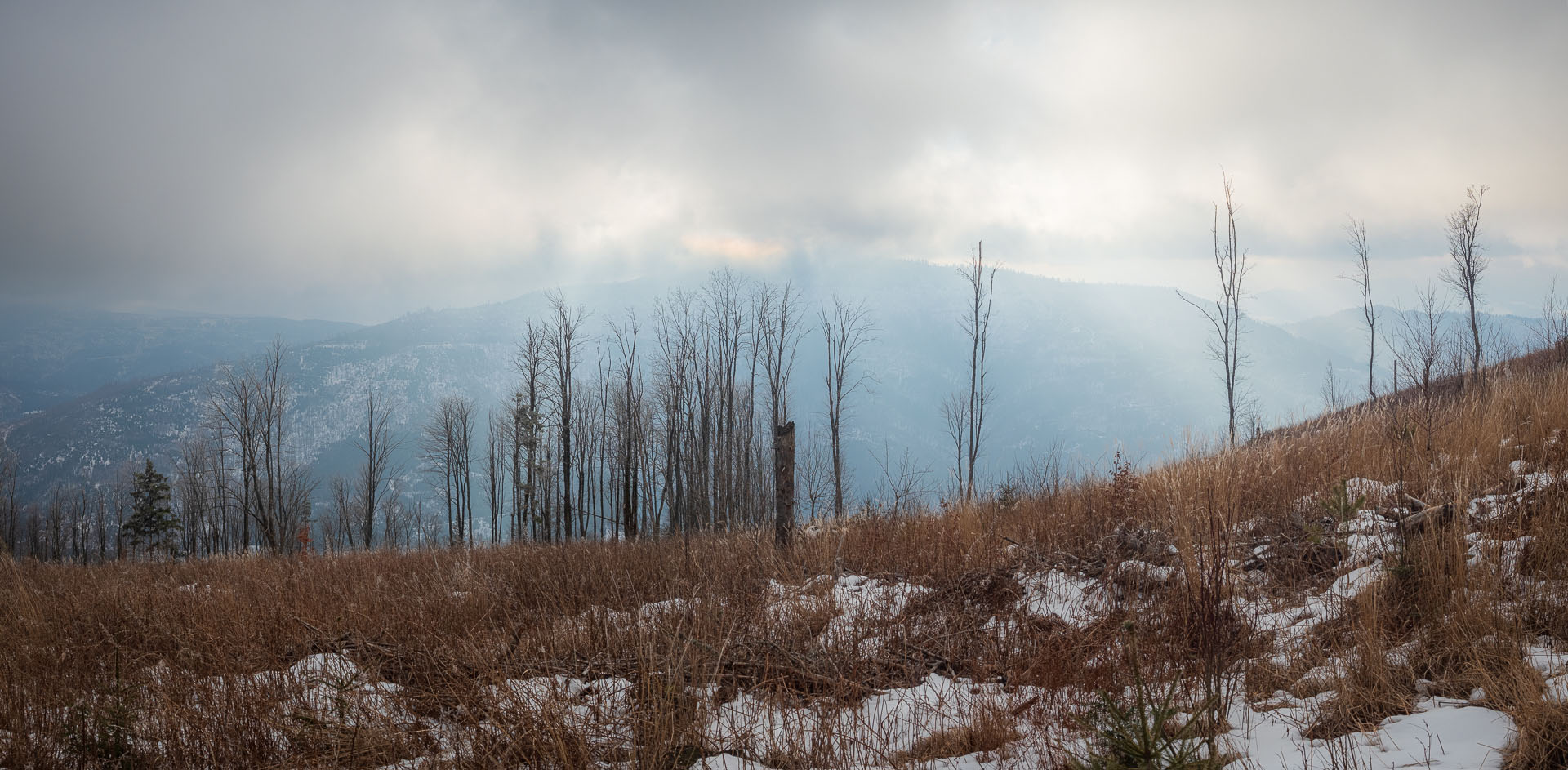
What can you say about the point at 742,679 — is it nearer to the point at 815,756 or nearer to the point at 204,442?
the point at 815,756

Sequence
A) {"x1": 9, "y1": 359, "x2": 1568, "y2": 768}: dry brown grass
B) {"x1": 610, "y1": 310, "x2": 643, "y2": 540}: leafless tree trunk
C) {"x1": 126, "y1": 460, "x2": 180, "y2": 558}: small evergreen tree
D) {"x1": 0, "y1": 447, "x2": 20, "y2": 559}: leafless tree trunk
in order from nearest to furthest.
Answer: {"x1": 9, "y1": 359, "x2": 1568, "y2": 768}: dry brown grass, {"x1": 610, "y1": 310, "x2": 643, "y2": 540}: leafless tree trunk, {"x1": 126, "y1": 460, "x2": 180, "y2": 558}: small evergreen tree, {"x1": 0, "y1": 447, "x2": 20, "y2": 559}: leafless tree trunk

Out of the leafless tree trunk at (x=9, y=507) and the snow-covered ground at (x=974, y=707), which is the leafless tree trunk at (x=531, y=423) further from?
the leafless tree trunk at (x=9, y=507)

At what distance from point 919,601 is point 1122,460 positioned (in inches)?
175

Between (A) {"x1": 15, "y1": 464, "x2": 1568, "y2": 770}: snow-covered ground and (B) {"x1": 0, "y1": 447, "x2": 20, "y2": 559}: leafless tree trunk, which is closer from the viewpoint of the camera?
(A) {"x1": 15, "y1": 464, "x2": 1568, "y2": 770}: snow-covered ground

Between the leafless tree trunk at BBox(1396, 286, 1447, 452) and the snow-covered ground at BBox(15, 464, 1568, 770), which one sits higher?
the leafless tree trunk at BBox(1396, 286, 1447, 452)

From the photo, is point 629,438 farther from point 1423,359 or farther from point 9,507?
point 9,507

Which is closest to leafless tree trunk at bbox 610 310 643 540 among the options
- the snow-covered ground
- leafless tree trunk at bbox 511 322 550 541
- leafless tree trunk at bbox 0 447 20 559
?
leafless tree trunk at bbox 511 322 550 541

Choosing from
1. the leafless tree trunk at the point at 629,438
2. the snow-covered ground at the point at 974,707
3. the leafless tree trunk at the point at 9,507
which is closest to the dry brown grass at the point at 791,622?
the snow-covered ground at the point at 974,707

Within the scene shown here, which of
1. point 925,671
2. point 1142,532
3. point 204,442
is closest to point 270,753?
point 925,671

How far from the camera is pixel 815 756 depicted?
3.27 metres

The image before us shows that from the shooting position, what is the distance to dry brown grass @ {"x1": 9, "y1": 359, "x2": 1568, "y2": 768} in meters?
3.52

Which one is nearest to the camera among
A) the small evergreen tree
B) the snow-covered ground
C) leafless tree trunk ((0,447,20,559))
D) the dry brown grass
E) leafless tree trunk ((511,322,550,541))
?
the snow-covered ground

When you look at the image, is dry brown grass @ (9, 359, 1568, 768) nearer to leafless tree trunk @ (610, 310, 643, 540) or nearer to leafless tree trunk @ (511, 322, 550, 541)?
leafless tree trunk @ (610, 310, 643, 540)

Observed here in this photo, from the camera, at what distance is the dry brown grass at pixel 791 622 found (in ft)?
11.5
